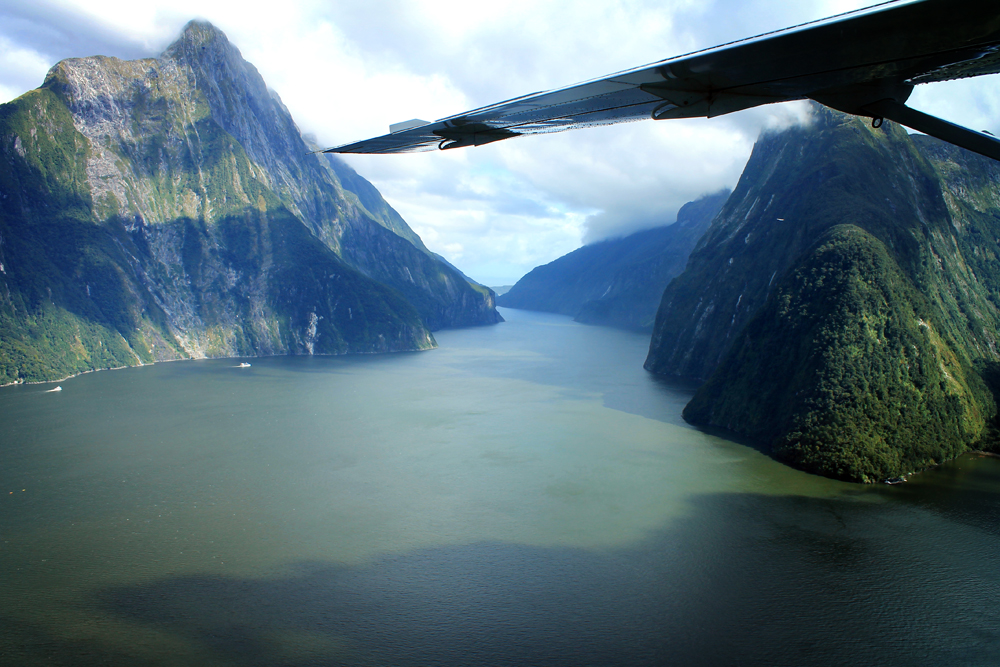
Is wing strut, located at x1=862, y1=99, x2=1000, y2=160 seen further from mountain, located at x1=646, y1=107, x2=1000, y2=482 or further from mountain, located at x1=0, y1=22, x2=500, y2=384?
mountain, located at x1=0, y1=22, x2=500, y2=384

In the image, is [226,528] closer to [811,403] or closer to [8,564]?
[8,564]

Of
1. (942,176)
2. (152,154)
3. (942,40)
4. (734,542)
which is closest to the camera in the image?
(942,40)

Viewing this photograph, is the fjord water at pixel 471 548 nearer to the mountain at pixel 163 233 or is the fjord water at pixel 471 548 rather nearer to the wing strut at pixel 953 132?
the wing strut at pixel 953 132

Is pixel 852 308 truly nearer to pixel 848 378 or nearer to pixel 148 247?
pixel 848 378

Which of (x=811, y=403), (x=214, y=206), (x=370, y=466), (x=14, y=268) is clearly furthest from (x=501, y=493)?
(x=214, y=206)

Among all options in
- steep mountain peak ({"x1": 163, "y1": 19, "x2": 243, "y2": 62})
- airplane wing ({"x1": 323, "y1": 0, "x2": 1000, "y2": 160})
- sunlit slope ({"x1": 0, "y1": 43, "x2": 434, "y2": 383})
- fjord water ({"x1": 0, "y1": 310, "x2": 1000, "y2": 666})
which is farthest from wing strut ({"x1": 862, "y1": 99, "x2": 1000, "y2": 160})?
steep mountain peak ({"x1": 163, "y1": 19, "x2": 243, "y2": 62})

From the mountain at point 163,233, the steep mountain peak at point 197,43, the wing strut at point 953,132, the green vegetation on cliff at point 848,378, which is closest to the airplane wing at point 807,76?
the wing strut at point 953,132
